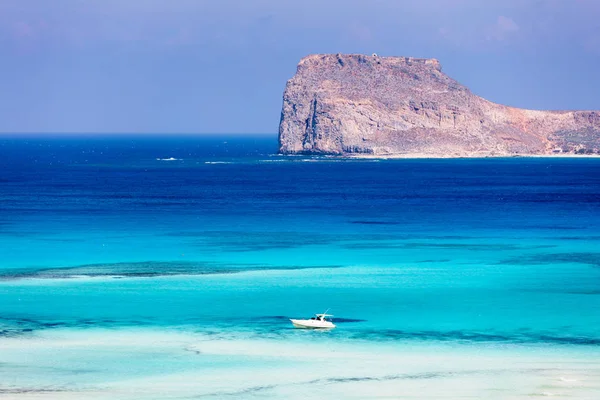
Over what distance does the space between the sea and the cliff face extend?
261ft

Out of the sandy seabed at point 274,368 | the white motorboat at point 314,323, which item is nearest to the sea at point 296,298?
the sandy seabed at point 274,368

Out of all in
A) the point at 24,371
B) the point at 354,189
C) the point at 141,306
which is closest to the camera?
the point at 24,371

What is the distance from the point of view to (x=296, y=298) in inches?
1583

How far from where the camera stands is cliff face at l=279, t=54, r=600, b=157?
16488cm

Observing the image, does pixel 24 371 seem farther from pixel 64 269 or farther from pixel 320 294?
pixel 64 269

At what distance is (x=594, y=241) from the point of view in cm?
5803

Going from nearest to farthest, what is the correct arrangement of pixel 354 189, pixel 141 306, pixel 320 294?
pixel 141 306, pixel 320 294, pixel 354 189

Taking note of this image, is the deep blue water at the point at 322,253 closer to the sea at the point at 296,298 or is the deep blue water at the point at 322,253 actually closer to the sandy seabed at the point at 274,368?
the sea at the point at 296,298

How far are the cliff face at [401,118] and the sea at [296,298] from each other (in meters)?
79.5

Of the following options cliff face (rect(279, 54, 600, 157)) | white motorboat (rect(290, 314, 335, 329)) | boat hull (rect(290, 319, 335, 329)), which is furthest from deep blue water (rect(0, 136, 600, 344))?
cliff face (rect(279, 54, 600, 157))

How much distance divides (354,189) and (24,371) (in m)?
73.7

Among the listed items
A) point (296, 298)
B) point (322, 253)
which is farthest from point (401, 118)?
point (296, 298)

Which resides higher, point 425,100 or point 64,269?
point 425,100

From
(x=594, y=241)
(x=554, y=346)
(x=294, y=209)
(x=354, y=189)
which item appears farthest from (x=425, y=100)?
(x=554, y=346)
